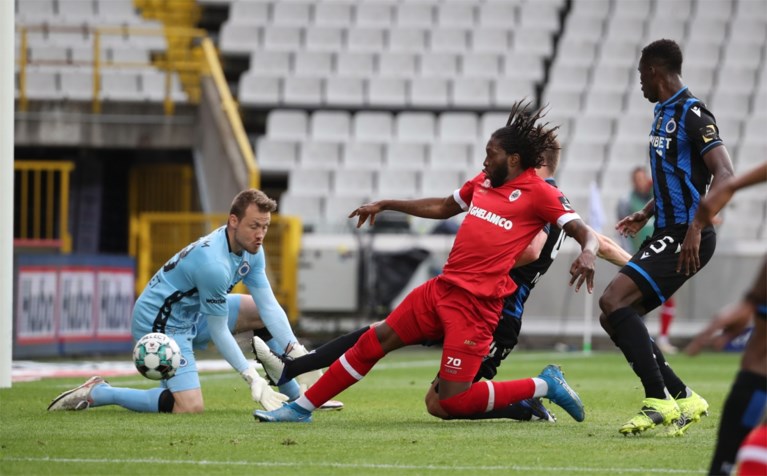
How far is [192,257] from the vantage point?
834cm

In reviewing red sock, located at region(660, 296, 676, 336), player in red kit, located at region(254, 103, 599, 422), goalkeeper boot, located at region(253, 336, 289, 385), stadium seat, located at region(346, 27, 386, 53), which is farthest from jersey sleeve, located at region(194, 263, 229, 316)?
stadium seat, located at region(346, 27, 386, 53)

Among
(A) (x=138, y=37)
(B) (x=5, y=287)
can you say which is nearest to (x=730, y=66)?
(A) (x=138, y=37)

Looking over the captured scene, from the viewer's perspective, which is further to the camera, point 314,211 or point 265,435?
point 314,211

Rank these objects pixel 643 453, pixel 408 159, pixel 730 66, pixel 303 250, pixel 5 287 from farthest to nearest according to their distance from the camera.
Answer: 1. pixel 730 66
2. pixel 408 159
3. pixel 303 250
4. pixel 5 287
5. pixel 643 453

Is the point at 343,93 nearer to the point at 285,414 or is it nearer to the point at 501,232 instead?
the point at 285,414

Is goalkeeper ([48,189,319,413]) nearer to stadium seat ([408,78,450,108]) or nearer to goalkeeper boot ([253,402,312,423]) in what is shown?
goalkeeper boot ([253,402,312,423])

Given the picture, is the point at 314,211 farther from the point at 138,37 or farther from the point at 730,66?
the point at 730,66

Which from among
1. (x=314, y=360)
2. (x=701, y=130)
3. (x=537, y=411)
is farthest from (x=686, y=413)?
(x=314, y=360)

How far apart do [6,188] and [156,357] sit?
3.19 m

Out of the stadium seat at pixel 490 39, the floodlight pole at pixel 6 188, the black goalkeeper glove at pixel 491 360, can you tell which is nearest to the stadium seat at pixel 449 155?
the stadium seat at pixel 490 39

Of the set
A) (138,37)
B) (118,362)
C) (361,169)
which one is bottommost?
(118,362)

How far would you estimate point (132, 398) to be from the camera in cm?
853

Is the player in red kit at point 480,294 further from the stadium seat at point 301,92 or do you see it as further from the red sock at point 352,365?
the stadium seat at point 301,92

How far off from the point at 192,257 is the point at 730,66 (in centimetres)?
1667
